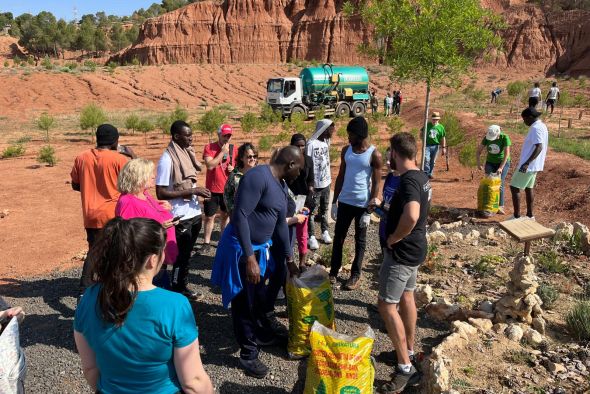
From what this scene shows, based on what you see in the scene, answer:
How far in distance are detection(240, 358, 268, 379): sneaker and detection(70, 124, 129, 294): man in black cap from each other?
5.78 ft

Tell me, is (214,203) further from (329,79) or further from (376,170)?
(329,79)

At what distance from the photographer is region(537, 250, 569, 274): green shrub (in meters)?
5.25

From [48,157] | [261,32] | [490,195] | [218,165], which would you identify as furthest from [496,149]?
[261,32]

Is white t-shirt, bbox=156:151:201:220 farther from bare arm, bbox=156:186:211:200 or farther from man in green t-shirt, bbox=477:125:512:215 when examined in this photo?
man in green t-shirt, bbox=477:125:512:215

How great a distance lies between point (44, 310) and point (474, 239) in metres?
5.32

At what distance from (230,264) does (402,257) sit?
48.3 inches

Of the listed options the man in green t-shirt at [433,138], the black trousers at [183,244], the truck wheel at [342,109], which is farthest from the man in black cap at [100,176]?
the truck wheel at [342,109]

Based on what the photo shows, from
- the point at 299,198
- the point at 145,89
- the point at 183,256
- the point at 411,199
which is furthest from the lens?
the point at 145,89

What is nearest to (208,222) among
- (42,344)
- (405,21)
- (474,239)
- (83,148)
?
(42,344)

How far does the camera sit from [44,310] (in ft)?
15.3

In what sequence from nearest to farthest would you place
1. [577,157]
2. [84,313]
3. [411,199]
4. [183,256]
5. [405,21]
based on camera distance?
[84,313] < [411,199] < [183,256] < [405,21] < [577,157]

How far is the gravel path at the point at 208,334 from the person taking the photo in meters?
3.48

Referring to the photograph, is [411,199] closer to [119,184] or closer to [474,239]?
[119,184]

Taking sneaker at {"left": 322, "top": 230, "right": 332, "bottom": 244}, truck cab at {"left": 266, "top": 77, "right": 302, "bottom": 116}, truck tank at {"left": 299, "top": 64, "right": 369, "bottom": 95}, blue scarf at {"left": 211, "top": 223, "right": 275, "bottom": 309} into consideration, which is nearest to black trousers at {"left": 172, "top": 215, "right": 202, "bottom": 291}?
blue scarf at {"left": 211, "top": 223, "right": 275, "bottom": 309}
